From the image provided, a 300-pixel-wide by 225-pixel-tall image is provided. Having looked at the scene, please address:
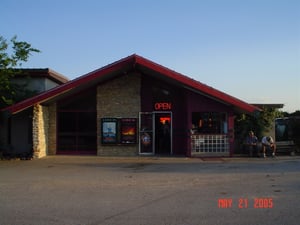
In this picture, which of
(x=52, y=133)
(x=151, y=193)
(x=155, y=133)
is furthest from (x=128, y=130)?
(x=151, y=193)

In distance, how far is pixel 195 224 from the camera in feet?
22.9

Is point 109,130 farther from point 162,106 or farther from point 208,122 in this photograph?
point 208,122

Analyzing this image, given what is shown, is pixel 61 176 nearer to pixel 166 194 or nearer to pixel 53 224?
pixel 166 194

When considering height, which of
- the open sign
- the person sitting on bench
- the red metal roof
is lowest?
the person sitting on bench

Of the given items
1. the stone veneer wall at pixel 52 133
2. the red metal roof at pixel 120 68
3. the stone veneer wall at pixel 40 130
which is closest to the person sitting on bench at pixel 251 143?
the red metal roof at pixel 120 68

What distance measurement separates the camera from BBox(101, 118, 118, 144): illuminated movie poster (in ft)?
67.2

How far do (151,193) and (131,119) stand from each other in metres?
10.6

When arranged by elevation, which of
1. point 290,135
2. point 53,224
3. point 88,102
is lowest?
point 53,224

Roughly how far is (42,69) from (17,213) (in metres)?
15.0

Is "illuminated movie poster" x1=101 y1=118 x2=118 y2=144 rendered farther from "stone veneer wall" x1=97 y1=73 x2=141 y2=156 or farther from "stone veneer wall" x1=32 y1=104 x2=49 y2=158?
"stone veneer wall" x1=32 y1=104 x2=49 y2=158

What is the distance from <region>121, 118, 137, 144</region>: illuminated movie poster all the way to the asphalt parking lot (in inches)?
146

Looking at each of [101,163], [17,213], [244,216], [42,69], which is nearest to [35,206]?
[17,213]
